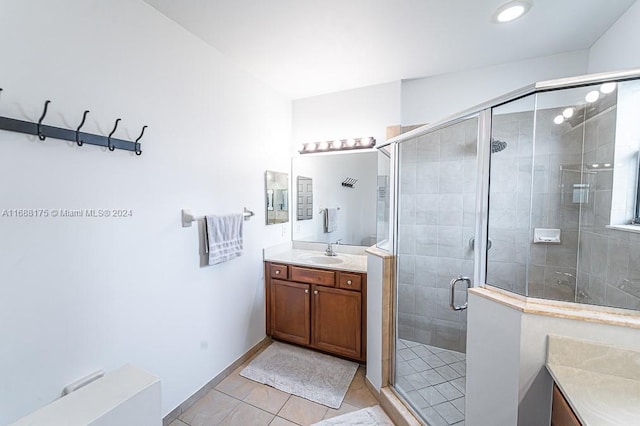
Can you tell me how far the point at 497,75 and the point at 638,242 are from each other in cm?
166

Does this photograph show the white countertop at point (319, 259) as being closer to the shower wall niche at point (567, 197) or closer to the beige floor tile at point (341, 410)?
the beige floor tile at point (341, 410)

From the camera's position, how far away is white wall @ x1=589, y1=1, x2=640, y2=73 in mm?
1595

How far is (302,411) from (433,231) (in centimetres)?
183

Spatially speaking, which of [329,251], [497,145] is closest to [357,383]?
[329,251]

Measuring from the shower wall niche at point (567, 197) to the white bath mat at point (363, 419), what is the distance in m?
1.25

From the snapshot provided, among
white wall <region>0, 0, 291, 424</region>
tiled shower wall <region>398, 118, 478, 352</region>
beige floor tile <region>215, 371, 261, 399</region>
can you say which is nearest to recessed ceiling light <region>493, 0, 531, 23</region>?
tiled shower wall <region>398, 118, 478, 352</region>

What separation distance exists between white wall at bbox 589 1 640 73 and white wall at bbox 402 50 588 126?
0.19 m

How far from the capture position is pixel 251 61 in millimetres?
2234

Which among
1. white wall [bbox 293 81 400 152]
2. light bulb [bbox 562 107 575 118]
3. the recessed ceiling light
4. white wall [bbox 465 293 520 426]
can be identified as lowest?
white wall [bbox 465 293 520 426]

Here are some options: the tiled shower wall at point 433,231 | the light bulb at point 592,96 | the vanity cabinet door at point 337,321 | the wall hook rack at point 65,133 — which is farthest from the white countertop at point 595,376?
the wall hook rack at point 65,133

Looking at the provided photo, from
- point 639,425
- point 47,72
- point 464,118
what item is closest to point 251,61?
point 47,72

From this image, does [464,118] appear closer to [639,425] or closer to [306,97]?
[639,425]

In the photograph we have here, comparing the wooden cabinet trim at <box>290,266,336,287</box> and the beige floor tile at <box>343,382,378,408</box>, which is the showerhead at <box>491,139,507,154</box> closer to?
the wooden cabinet trim at <box>290,266,336,287</box>

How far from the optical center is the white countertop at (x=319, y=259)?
2.46m
